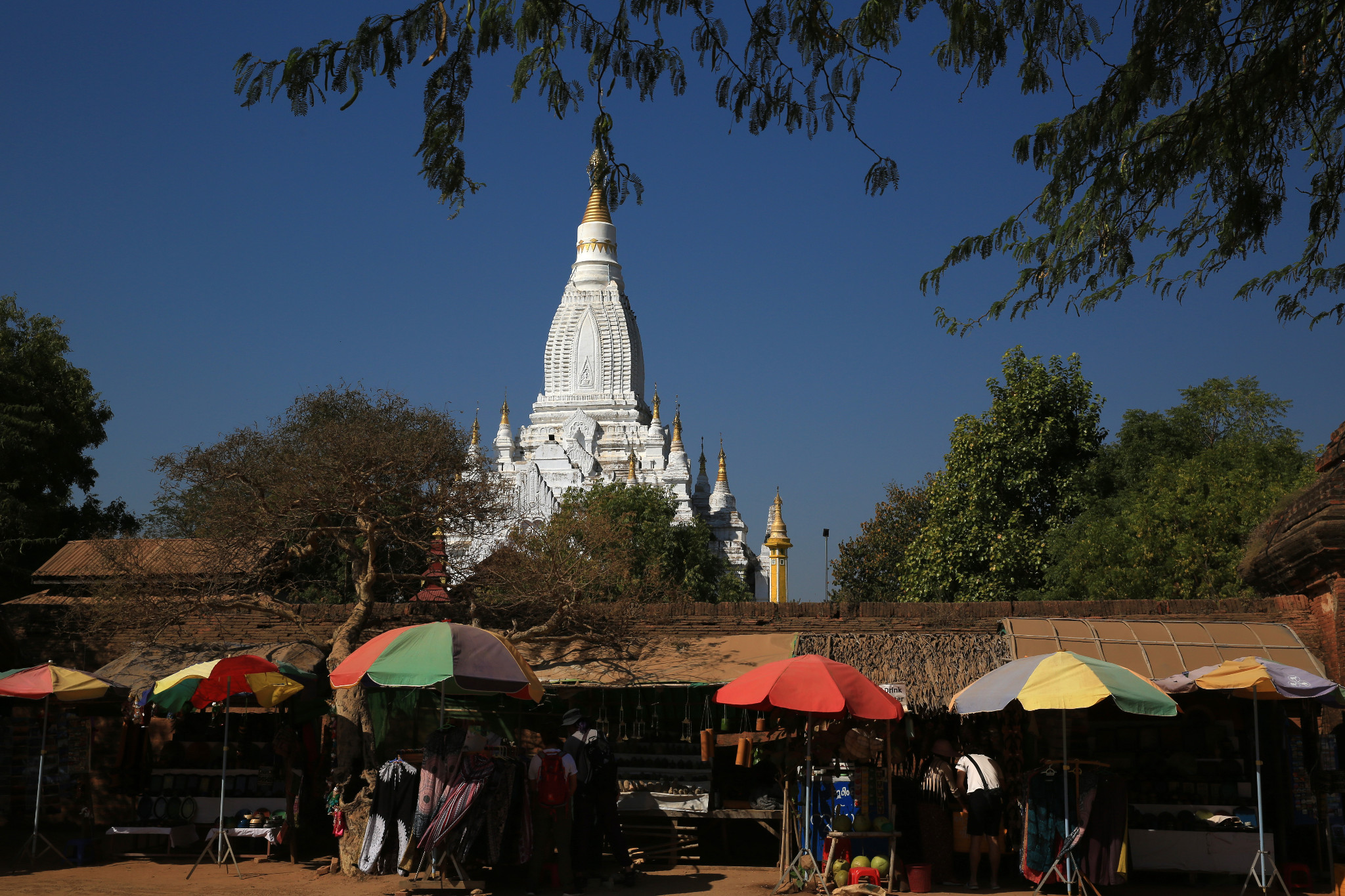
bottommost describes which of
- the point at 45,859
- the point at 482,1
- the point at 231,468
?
the point at 45,859

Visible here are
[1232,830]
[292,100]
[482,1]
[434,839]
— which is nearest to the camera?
[292,100]

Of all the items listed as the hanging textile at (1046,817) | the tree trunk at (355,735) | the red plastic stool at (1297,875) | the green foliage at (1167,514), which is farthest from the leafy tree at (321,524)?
the green foliage at (1167,514)

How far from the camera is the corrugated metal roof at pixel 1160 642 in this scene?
12805 millimetres

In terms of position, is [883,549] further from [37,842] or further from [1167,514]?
[37,842]

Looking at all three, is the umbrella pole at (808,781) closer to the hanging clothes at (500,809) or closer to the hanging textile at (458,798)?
the hanging clothes at (500,809)

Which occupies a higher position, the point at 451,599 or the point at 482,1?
the point at 482,1

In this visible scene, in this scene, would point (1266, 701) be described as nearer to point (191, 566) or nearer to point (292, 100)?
point (292, 100)

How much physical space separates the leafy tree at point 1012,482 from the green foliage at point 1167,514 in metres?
0.74

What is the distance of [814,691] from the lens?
10070mm

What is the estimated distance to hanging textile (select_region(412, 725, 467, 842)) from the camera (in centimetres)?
988

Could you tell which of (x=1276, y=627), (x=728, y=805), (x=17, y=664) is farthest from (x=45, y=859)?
(x=1276, y=627)

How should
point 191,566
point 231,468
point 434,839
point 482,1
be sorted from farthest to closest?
point 191,566
point 231,468
point 434,839
point 482,1

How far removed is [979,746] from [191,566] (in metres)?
10.7

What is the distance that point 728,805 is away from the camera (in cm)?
1293
